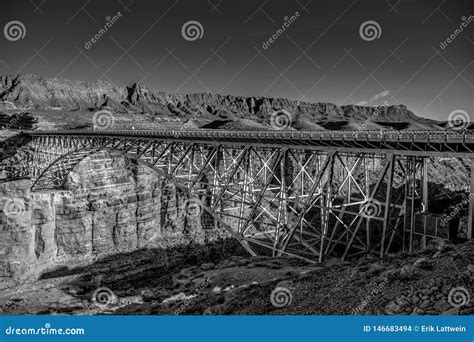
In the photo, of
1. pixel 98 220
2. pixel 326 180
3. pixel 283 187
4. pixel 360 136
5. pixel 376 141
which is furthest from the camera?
pixel 98 220

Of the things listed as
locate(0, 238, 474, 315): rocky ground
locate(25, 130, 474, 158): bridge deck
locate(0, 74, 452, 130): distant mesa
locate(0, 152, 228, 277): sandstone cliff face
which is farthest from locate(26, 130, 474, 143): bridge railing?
locate(0, 74, 452, 130): distant mesa

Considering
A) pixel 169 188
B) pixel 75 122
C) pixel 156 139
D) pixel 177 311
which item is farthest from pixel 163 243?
pixel 75 122

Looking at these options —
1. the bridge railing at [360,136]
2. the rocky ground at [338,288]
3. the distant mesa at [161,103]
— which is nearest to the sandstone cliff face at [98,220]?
the rocky ground at [338,288]

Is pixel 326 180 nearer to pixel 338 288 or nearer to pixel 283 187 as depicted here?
pixel 283 187

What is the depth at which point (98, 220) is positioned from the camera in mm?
42219

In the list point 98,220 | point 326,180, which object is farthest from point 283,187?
point 98,220

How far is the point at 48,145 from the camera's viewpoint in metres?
51.5

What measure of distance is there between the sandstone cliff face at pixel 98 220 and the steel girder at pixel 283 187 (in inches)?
98.7

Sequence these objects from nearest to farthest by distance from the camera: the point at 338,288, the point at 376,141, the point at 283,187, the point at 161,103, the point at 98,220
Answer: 1. the point at 338,288
2. the point at 376,141
3. the point at 283,187
4. the point at 98,220
5. the point at 161,103

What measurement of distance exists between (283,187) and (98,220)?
1165 inches

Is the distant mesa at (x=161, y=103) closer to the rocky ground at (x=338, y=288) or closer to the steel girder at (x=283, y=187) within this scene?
the steel girder at (x=283, y=187)

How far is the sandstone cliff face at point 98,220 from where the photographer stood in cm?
3188
